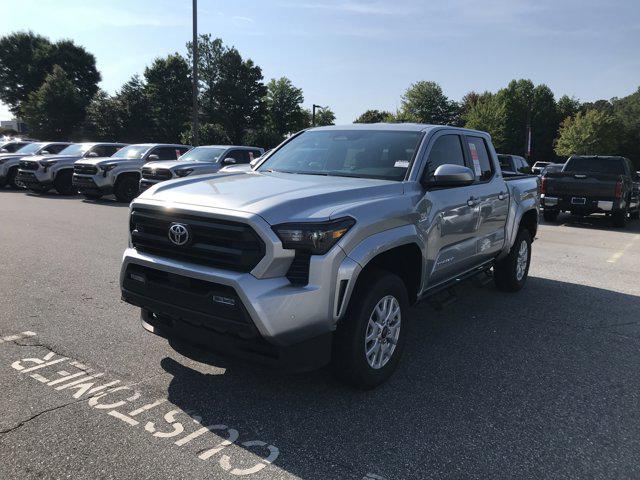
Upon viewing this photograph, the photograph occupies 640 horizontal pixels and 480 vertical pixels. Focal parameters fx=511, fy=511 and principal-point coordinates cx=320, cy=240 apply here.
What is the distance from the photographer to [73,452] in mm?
2742

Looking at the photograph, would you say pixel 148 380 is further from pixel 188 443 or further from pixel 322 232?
pixel 322 232

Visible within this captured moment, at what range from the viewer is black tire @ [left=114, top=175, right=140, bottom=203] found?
51.1 feet

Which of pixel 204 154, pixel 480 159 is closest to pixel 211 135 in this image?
pixel 204 154

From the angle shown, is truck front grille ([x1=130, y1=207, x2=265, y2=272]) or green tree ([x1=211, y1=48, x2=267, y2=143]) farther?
green tree ([x1=211, y1=48, x2=267, y2=143])

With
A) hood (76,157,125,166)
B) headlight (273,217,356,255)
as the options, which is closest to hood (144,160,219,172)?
hood (76,157,125,166)

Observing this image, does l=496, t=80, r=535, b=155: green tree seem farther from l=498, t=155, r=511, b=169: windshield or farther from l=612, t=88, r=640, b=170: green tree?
l=498, t=155, r=511, b=169: windshield

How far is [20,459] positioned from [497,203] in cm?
471

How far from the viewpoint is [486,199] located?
5.17 metres

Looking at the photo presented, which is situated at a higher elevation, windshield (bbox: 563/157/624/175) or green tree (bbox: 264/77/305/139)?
green tree (bbox: 264/77/305/139)

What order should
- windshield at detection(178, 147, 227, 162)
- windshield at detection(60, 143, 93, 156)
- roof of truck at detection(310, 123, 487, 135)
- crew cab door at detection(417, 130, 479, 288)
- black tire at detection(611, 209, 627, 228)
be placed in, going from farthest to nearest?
windshield at detection(60, 143, 93, 156) → windshield at detection(178, 147, 227, 162) → black tire at detection(611, 209, 627, 228) → roof of truck at detection(310, 123, 487, 135) → crew cab door at detection(417, 130, 479, 288)

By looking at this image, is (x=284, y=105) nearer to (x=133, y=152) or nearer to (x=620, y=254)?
(x=133, y=152)

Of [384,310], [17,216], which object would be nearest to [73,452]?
[384,310]

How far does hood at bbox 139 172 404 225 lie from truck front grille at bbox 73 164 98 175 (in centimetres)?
1274

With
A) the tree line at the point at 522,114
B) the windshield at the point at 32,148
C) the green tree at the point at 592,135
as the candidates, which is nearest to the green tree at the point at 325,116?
the tree line at the point at 522,114
